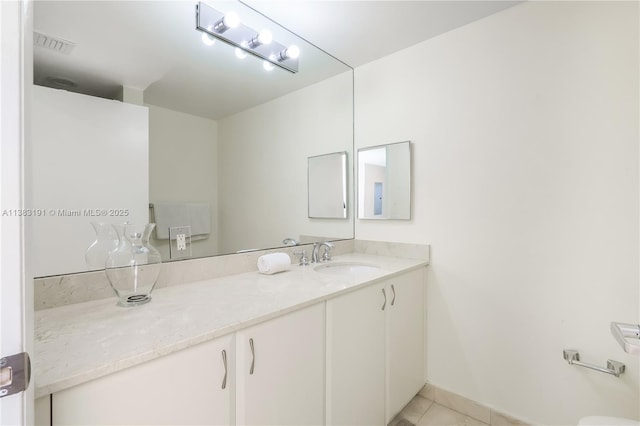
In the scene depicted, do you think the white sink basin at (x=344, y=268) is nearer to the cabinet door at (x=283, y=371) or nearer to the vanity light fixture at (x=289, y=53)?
the cabinet door at (x=283, y=371)

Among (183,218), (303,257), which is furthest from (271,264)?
(183,218)

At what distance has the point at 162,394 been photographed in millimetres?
734

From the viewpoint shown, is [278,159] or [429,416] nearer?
[429,416]

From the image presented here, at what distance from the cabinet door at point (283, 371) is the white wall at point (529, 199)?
1.03 metres

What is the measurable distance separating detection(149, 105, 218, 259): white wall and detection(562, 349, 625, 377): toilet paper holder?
70.8 inches

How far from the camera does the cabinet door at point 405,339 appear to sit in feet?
5.01

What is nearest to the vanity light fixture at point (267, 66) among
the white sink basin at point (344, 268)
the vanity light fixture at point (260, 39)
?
the vanity light fixture at point (260, 39)

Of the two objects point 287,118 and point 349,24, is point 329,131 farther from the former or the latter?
point 349,24

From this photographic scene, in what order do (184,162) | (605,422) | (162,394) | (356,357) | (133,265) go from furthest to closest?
(184,162) → (356,357) → (133,265) → (605,422) → (162,394)

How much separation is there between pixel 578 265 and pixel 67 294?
217cm

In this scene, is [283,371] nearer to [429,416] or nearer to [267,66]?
[429,416]

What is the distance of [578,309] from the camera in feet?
4.50

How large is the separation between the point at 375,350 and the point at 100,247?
4.23 feet

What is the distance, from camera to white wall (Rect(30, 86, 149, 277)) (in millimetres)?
1019
